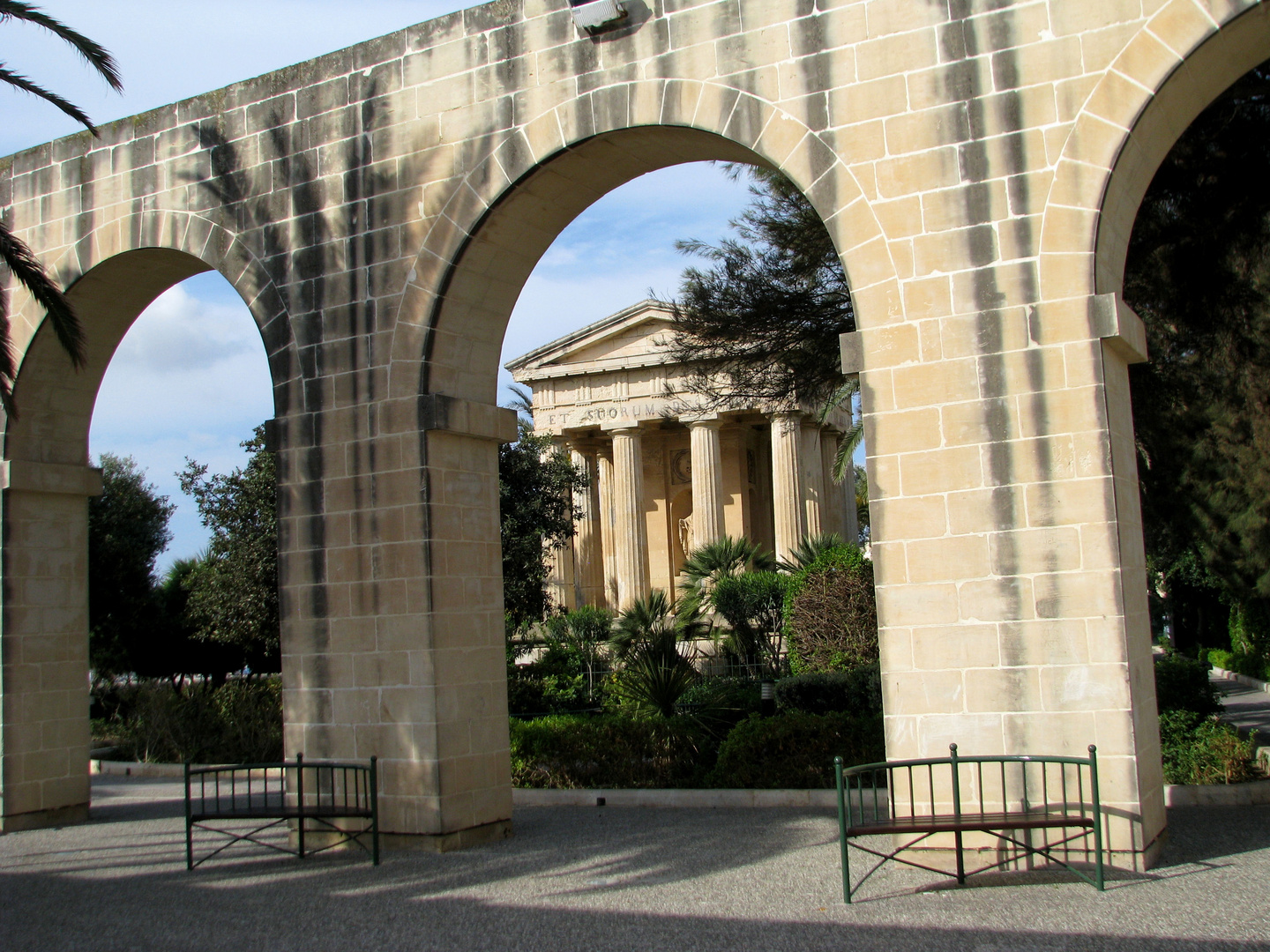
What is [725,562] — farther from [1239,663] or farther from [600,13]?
[600,13]

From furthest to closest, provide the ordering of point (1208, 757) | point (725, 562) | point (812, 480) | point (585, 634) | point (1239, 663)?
point (812, 480)
point (1239, 663)
point (725, 562)
point (585, 634)
point (1208, 757)

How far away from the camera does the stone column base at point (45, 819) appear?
33.5 ft

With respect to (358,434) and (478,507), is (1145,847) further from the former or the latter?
(358,434)

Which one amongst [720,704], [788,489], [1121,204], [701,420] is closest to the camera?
[1121,204]

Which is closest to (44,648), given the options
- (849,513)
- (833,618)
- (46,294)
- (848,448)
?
(46,294)

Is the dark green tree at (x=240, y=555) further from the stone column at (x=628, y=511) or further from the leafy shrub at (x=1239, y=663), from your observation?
the leafy shrub at (x=1239, y=663)

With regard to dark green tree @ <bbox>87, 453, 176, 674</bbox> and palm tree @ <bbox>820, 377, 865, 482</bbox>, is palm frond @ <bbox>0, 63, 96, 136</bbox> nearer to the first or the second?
palm tree @ <bbox>820, 377, 865, 482</bbox>

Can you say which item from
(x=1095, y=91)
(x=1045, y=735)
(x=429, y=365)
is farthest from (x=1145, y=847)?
(x=429, y=365)

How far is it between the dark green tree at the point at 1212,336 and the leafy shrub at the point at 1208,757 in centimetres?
421

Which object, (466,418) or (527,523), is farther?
(527,523)

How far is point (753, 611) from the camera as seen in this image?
71.0ft

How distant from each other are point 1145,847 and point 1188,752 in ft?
12.7

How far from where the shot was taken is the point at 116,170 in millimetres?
10359

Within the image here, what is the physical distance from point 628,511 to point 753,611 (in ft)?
41.9
